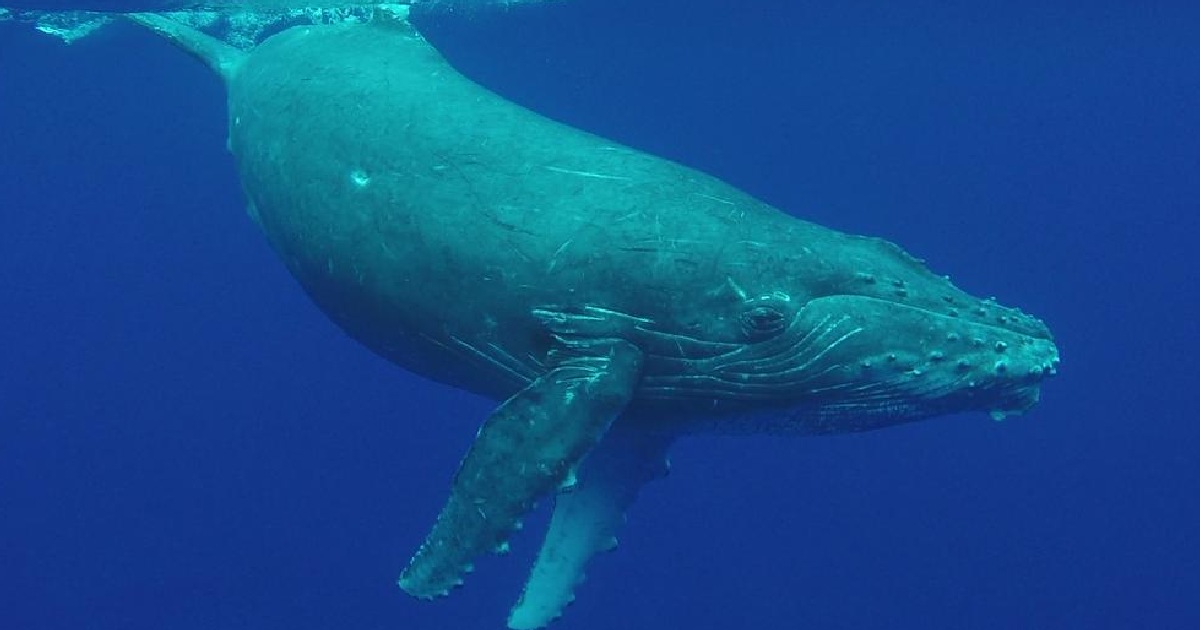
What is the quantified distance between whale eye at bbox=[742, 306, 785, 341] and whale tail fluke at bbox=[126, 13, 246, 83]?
25.1 feet

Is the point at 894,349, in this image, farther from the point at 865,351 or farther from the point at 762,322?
the point at 762,322

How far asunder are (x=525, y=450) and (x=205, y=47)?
348 inches

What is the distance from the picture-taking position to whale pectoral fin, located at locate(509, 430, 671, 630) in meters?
8.52

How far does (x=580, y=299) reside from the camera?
6379 millimetres

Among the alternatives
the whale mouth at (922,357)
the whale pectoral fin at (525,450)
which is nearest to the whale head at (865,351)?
the whale mouth at (922,357)

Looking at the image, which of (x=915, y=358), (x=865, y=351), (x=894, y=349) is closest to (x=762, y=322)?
(x=865, y=351)

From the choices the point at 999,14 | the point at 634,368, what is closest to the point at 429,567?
the point at 634,368

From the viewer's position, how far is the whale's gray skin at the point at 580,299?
5.95m

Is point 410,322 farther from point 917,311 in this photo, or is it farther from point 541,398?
point 917,311

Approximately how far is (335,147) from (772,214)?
3807 mm

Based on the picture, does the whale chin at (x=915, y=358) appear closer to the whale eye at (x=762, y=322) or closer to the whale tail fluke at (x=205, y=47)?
the whale eye at (x=762, y=322)

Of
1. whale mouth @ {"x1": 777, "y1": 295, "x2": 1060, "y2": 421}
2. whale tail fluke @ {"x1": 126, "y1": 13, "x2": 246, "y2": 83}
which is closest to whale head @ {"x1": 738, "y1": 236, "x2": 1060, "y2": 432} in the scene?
whale mouth @ {"x1": 777, "y1": 295, "x2": 1060, "y2": 421}

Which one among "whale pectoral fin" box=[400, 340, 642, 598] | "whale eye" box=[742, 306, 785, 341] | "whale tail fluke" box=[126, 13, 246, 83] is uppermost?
"whale tail fluke" box=[126, 13, 246, 83]

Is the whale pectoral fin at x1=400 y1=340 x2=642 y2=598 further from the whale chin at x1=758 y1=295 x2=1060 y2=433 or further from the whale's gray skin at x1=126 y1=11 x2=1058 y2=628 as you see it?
the whale chin at x1=758 y1=295 x2=1060 y2=433
